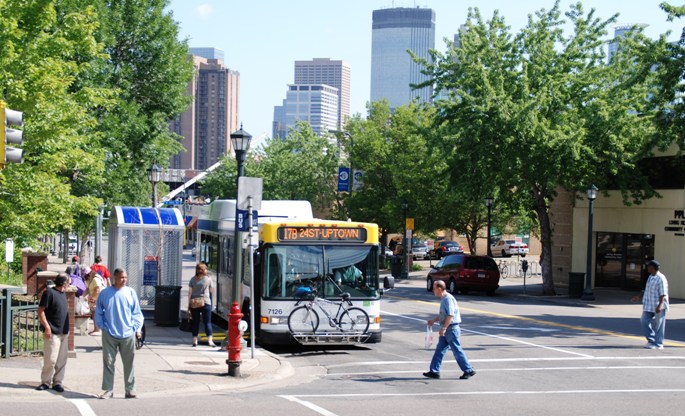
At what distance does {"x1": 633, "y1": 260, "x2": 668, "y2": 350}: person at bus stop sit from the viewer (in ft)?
60.0

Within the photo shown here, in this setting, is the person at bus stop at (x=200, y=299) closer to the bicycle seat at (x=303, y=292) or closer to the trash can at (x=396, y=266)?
the bicycle seat at (x=303, y=292)

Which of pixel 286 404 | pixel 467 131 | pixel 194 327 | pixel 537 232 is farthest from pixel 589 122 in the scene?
pixel 537 232

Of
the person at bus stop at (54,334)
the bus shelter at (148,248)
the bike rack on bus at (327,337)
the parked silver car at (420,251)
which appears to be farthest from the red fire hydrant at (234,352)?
the parked silver car at (420,251)

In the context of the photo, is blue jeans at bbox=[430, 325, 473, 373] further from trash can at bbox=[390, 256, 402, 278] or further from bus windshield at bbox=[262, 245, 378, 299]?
trash can at bbox=[390, 256, 402, 278]

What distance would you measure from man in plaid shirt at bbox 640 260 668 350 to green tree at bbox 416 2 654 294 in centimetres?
1568

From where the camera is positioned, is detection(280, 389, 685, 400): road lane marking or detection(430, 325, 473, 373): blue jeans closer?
detection(280, 389, 685, 400): road lane marking

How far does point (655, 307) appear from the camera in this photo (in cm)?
1830

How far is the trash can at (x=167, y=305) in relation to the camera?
21078 millimetres

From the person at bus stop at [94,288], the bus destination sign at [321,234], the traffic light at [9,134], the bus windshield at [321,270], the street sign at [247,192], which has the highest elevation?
the traffic light at [9,134]

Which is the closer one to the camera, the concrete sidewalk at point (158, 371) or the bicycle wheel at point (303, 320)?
the concrete sidewalk at point (158, 371)

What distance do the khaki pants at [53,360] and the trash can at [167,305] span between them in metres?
8.82

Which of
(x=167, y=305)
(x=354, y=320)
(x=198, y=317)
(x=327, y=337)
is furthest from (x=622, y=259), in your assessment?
(x=198, y=317)

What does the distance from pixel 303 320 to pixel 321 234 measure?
5.87 feet

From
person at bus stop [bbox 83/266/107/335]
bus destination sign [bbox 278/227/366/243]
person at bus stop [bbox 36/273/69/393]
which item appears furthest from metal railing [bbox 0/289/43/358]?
bus destination sign [bbox 278/227/366/243]
